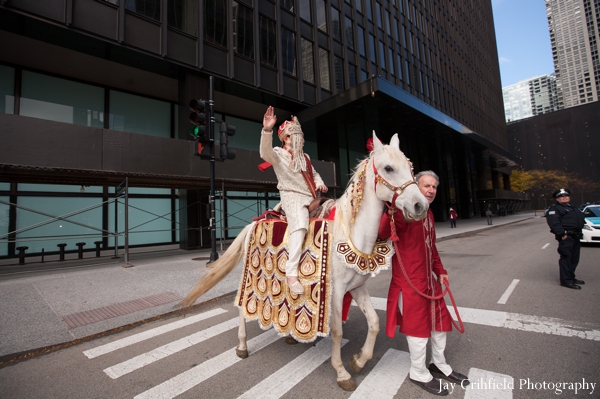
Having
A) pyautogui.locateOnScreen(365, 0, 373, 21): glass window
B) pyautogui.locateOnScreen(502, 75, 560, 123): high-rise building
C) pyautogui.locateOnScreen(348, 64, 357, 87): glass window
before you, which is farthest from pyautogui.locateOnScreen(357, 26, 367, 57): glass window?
pyautogui.locateOnScreen(502, 75, 560, 123): high-rise building

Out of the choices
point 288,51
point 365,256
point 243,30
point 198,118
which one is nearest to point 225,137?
point 198,118

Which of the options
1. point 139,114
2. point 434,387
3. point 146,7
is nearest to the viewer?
point 434,387

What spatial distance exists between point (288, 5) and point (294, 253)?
18.2 meters

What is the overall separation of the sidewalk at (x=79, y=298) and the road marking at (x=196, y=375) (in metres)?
2.02

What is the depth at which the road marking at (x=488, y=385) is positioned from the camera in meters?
2.29

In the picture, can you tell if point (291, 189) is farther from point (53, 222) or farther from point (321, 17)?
point (321, 17)

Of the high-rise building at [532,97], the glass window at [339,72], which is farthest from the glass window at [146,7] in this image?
the high-rise building at [532,97]

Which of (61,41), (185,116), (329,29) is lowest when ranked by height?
(185,116)

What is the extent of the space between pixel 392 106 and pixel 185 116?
34.1 feet

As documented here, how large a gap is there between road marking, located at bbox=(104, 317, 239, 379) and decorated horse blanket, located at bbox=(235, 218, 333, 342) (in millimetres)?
957

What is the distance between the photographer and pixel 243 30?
14039 mm

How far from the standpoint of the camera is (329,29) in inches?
727

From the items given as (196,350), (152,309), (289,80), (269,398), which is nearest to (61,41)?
(289,80)

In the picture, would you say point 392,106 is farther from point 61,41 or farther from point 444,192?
point 444,192
